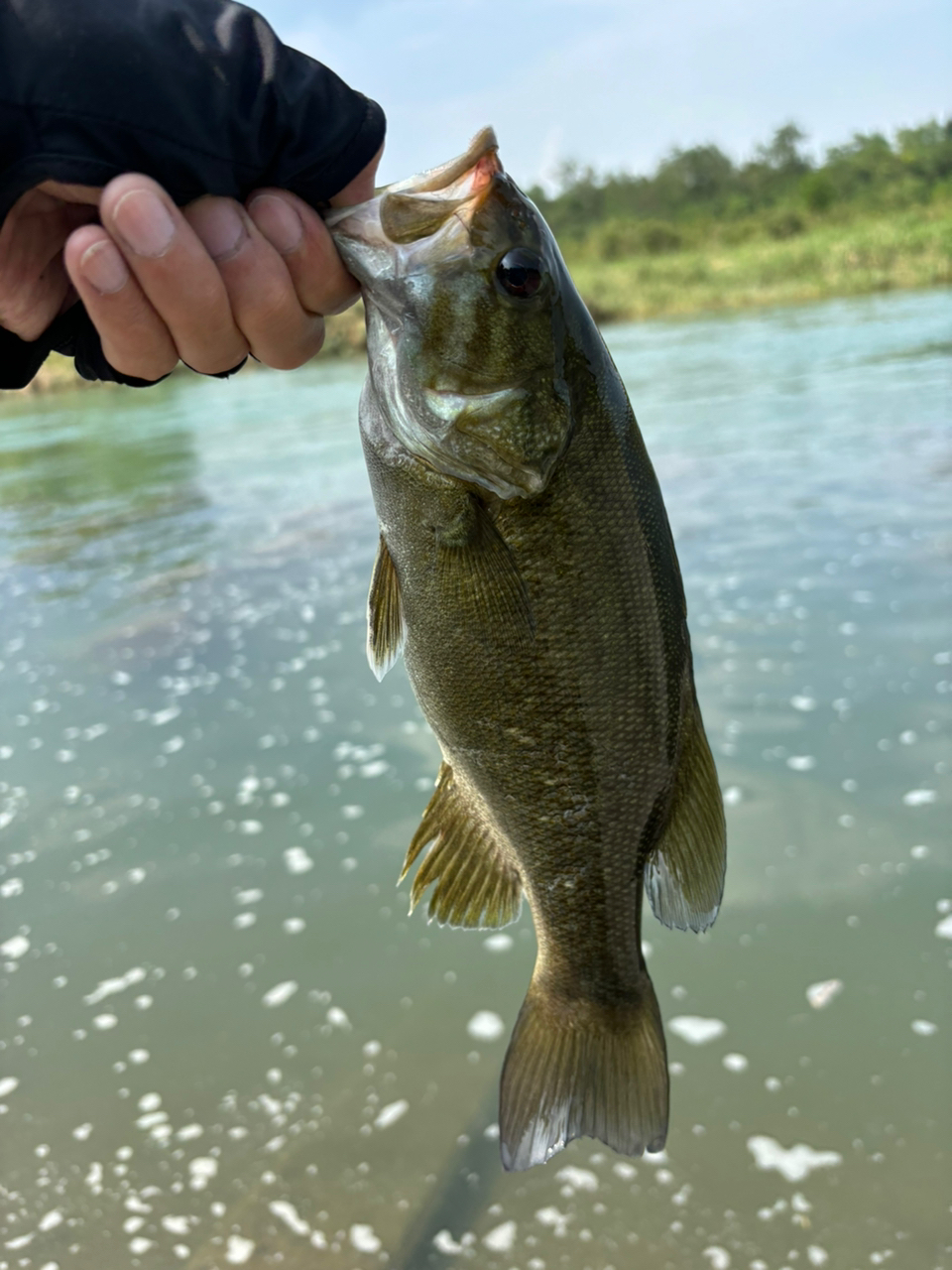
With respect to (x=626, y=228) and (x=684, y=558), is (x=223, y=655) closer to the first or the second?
(x=684, y=558)

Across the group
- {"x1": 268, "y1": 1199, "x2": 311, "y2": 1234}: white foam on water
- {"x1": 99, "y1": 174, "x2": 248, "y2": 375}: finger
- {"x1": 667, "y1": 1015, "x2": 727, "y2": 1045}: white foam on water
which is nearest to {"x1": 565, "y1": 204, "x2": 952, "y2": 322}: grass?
{"x1": 667, "y1": 1015, "x2": 727, "y2": 1045}: white foam on water

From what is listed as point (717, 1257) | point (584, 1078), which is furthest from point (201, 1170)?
point (584, 1078)

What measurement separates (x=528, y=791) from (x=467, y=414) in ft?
2.48

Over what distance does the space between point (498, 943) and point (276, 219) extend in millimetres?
3815

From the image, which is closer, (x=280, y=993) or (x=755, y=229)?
(x=280, y=993)

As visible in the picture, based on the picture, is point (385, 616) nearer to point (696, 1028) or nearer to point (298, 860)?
point (696, 1028)

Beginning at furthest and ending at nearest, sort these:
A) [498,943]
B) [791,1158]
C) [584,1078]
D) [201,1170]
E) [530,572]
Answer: [498,943] → [201,1170] → [791,1158] → [584,1078] → [530,572]

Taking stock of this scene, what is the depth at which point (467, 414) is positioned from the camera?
1868mm

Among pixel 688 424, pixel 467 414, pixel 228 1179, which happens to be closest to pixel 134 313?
pixel 467 414

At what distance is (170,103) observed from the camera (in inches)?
65.4

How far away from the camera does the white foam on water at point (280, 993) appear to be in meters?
4.74

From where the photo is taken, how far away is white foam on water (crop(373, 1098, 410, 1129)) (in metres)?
4.04

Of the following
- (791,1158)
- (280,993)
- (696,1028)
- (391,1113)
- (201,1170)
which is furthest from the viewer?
(280,993)

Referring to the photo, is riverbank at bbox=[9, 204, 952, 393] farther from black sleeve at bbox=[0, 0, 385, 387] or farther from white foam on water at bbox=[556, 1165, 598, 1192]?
black sleeve at bbox=[0, 0, 385, 387]
